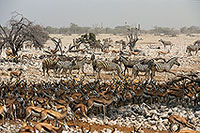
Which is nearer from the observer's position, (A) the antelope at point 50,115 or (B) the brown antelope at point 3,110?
(A) the antelope at point 50,115

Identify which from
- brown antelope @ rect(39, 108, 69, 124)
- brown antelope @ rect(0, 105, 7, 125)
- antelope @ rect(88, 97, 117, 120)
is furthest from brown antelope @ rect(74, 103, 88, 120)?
brown antelope @ rect(0, 105, 7, 125)

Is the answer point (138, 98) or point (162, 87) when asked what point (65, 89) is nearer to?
point (138, 98)

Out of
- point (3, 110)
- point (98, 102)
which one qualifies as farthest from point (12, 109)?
point (98, 102)

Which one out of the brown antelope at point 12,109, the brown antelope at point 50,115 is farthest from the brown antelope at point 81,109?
the brown antelope at point 12,109

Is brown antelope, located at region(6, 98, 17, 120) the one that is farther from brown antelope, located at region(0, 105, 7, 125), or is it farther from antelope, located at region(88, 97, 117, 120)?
antelope, located at region(88, 97, 117, 120)

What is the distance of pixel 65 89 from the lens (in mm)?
9219

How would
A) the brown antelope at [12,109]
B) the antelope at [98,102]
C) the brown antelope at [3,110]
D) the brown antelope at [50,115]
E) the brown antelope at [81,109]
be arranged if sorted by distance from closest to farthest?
the brown antelope at [50,115] → the brown antelope at [3,110] → the brown antelope at [12,109] → the brown antelope at [81,109] → the antelope at [98,102]

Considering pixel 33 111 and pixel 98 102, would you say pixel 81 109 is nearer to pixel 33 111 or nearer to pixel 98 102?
pixel 98 102

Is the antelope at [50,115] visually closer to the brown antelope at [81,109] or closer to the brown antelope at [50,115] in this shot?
the brown antelope at [50,115]

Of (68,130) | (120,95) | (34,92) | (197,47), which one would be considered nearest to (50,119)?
(68,130)

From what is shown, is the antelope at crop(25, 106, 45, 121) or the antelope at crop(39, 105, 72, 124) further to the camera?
the antelope at crop(25, 106, 45, 121)

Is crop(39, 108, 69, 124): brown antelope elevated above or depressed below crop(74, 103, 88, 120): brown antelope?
above

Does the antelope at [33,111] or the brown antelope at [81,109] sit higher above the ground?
the antelope at [33,111]

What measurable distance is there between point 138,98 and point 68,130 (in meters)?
3.12
